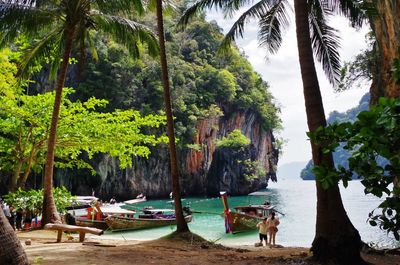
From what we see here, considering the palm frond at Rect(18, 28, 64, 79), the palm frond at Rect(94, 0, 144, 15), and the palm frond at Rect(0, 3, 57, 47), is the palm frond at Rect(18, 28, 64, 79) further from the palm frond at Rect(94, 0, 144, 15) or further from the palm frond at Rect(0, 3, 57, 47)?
the palm frond at Rect(94, 0, 144, 15)

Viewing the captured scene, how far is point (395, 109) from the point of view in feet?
6.92

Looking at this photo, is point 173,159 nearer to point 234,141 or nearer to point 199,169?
point 199,169

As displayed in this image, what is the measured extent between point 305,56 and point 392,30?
402 centimetres

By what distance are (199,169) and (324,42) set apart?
134 ft

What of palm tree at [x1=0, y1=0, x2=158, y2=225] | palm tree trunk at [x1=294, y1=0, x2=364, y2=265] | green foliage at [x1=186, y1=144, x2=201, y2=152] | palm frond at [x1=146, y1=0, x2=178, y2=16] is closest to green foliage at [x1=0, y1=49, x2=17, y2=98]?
palm tree at [x1=0, y1=0, x2=158, y2=225]

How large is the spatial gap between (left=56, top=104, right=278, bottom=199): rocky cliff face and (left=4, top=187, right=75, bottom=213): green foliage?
870 inches

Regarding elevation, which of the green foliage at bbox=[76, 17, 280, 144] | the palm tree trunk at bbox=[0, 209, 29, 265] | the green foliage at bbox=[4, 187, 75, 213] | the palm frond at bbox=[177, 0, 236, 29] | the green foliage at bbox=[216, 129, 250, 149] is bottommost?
the palm tree trunk at bbox=[0, 209, 29, 265]

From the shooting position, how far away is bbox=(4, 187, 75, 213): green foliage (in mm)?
12742

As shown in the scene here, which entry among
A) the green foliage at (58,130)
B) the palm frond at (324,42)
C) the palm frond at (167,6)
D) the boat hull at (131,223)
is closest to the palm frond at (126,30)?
the palm frond at (167,6)

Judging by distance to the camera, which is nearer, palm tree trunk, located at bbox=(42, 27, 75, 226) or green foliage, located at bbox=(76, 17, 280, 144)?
palm tree trunk, located at bbox=(42, 27, 75, 226)

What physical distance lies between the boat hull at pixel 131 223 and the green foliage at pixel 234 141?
3094 centimetres

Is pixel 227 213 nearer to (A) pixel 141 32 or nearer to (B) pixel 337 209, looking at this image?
(A) pixel 141 32

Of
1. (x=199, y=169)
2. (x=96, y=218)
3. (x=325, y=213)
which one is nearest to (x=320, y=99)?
(x=325, y=213)

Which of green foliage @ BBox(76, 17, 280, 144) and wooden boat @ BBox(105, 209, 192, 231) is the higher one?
green foliage @ BBox(76, 17, 280, 144)
